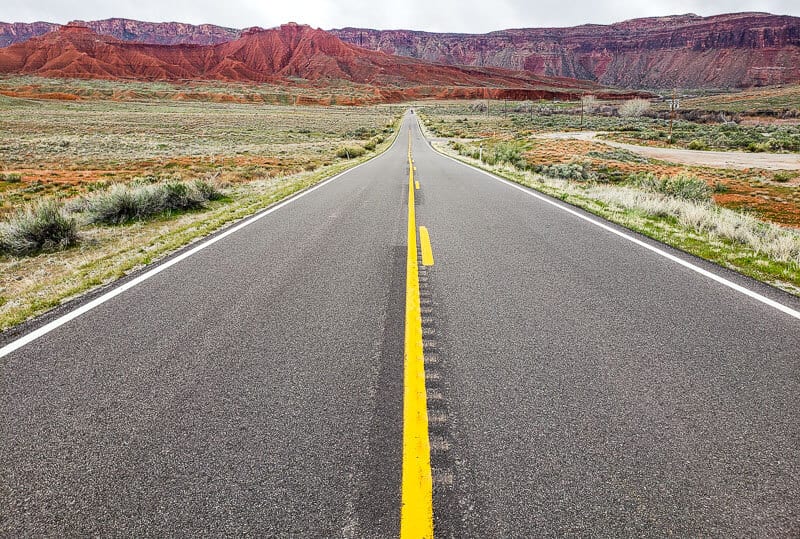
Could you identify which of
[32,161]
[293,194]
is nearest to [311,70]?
[32,161]

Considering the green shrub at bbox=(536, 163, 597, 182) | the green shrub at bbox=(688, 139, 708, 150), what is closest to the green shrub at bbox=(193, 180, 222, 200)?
the green shrub at bbox=(536, 163, 597, 182)

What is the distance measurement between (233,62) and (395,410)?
638 ft

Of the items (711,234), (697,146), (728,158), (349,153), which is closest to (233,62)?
(349,153)

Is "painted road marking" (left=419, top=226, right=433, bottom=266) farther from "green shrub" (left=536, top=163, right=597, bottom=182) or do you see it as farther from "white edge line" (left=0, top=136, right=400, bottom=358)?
"green shrub" (left=536, top=163, right=597, bottom=182)

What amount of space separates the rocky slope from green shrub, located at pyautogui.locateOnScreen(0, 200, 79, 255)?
16850 cm

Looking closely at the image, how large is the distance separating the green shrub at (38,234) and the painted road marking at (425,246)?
6.76 m

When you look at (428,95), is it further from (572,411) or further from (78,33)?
(572,411)

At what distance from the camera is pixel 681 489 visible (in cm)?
227

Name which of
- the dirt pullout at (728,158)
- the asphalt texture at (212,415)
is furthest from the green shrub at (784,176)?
the asphalt texture at (212,415)

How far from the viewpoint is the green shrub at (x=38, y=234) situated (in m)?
8.01

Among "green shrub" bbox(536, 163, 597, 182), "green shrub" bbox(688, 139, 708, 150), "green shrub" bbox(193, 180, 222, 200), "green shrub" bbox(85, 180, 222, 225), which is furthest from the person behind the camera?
"green shrub" bbox(688, 139, 708, 150)

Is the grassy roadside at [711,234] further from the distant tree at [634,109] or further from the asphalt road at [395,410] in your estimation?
the distant tree at [634,109]

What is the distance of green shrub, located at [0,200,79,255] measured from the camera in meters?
8.01

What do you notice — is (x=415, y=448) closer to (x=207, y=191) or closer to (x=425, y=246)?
(x=425, y=246)
